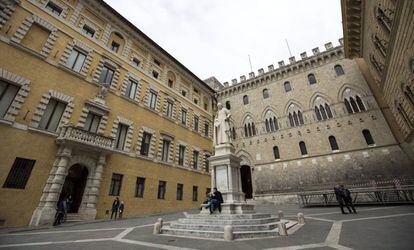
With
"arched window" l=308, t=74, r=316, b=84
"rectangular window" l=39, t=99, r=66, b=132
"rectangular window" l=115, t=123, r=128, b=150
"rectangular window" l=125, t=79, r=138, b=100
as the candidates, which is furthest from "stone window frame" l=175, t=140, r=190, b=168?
"arched window" l=308, t=74, r=316, b=84

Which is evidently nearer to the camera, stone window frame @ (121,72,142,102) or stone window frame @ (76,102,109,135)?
stone window frame @ (76,102,109,135)

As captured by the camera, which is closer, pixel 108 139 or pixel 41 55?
pixel 41 55

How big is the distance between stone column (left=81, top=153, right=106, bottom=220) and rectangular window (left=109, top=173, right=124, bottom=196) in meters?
1.14

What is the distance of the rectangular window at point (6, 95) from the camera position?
10109 mm

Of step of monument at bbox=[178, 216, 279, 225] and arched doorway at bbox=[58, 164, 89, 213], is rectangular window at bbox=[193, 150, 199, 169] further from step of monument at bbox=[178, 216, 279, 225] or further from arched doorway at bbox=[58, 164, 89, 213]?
step of monument at bbox=[178, 216, 279, 225]

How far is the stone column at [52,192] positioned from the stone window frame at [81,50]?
6022mm

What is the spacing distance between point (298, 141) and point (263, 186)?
22.7 ft

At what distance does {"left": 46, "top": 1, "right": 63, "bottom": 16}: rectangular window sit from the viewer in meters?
13.6

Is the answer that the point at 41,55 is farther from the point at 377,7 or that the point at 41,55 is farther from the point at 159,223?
the point at 377,7

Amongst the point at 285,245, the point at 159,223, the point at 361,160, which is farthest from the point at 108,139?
the point at 361,160

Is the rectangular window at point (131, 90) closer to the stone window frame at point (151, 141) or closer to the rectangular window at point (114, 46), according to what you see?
the rectangular window at point (114, 46)

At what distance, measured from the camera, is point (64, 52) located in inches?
526

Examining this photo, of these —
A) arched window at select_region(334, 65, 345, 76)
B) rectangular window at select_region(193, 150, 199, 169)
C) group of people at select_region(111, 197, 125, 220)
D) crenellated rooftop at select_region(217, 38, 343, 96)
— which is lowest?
group of people at select_region(111, 197, 125, 220)

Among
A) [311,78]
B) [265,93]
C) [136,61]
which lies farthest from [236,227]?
[311,78]
